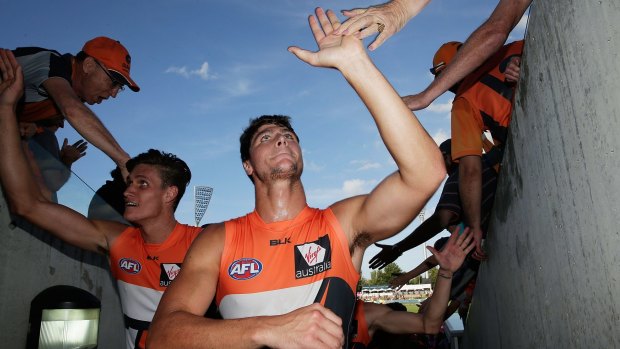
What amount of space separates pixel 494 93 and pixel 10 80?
3.85 metres

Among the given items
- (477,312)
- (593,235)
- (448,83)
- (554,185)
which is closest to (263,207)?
(448,83)

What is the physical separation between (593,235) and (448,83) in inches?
62.9

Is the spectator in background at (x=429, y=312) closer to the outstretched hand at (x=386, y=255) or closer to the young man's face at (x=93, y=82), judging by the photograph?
the outstretched hand at (x=386, y=255)

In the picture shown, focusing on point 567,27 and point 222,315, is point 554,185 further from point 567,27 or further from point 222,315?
point 222,315

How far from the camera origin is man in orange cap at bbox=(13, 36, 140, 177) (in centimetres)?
355

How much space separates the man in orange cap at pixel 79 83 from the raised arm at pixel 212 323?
1.53 metres

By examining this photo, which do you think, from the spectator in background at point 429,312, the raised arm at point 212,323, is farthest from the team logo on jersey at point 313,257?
→ the spectator in background at point 429,312

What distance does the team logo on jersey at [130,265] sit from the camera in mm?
3869

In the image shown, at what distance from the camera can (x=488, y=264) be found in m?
3.48

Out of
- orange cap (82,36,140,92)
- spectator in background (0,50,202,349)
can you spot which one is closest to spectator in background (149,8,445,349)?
spectator in background (0,50,202,349)

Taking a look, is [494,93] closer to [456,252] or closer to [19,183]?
[456,252]

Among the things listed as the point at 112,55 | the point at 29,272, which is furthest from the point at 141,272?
the point at 112,55

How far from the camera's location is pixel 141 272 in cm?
387

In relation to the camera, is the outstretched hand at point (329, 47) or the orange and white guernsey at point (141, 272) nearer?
the outstretched hand at point (329, 47)
